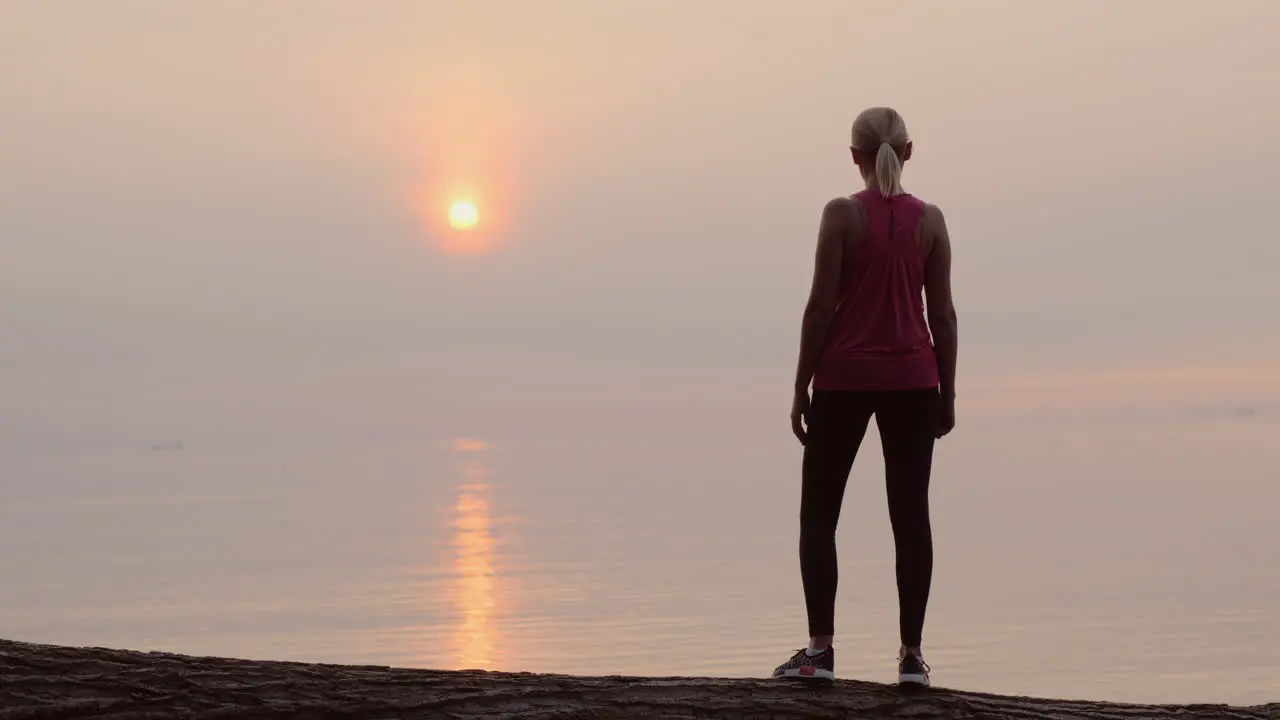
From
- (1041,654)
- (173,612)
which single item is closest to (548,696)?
(1041,654)

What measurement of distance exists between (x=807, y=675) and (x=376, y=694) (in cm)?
222

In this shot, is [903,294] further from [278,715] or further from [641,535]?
[641,535]

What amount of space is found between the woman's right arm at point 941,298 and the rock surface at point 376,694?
1518 mm

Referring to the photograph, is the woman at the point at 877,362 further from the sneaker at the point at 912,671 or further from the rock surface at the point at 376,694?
the rock surface at the point at 376,694

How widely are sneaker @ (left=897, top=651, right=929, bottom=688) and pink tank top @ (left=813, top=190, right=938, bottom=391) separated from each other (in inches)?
57.2

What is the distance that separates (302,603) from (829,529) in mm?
103724

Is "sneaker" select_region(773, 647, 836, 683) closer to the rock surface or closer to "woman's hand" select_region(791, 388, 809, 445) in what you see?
the rock surface

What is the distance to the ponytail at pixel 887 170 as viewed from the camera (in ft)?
23.6

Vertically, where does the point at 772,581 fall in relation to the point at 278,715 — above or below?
above

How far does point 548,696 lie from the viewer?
278 inches

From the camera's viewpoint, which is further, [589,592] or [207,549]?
[207,549]

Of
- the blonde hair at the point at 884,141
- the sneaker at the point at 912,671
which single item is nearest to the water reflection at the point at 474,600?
the sneaker at the point at 912,671

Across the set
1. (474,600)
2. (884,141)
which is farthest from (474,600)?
(884,141)

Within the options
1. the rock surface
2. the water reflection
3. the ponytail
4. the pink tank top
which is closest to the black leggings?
the pink tank top
